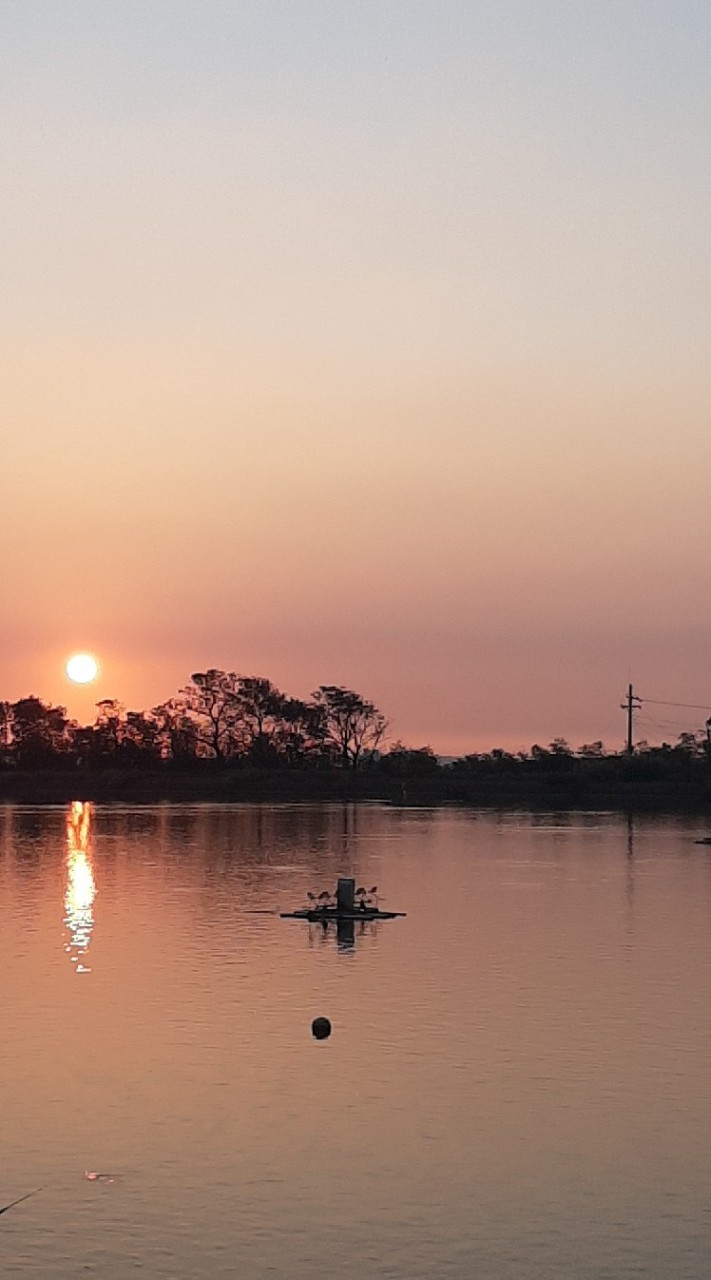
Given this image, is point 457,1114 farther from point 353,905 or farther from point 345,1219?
point 353,905

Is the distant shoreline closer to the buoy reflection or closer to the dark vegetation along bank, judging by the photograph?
the dark vegetation along bank

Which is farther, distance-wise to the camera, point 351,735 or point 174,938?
point 351,735

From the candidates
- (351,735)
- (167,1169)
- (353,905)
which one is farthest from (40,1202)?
(351,735)

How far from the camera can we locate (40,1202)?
23.3 metres

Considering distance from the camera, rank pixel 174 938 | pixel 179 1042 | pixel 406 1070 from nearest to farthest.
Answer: pixel 406 1070, pixel 179 1042, pixel 174 938

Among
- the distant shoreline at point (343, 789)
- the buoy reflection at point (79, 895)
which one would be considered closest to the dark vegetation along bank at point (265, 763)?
the distant shoreline at point (343, 789)

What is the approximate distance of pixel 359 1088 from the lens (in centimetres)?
3047

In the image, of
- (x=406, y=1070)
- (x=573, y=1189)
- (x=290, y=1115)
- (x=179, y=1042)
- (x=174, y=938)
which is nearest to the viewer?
(x=573, y=1189)

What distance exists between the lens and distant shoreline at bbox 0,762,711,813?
161000 mm

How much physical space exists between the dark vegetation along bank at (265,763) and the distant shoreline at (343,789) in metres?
0.17

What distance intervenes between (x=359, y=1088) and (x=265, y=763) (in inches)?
6204

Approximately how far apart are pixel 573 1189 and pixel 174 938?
29.6 m

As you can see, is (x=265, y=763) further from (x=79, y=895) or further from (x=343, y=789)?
(x=79, y=895)

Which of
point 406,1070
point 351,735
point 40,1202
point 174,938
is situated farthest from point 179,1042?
point 351,735
